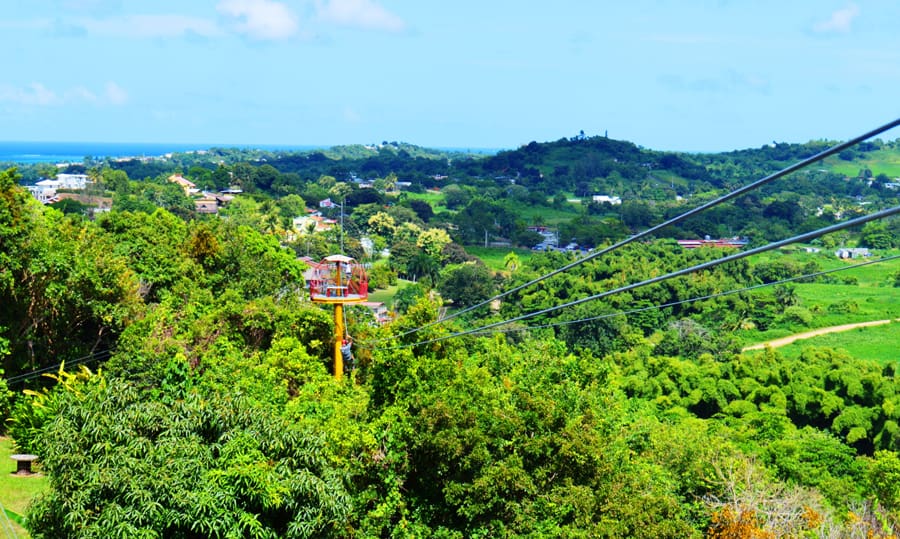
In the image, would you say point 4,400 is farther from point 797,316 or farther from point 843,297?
point 843,297

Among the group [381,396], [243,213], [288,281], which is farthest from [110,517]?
[243,213]

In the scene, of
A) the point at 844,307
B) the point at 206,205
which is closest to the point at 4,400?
the point at 844,307

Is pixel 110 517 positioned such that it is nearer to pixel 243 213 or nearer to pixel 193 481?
pixel 193 481

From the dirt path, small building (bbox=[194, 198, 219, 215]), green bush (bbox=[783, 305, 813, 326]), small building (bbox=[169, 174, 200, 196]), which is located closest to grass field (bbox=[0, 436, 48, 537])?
the dirt path

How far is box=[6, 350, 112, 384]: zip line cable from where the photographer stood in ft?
46.6

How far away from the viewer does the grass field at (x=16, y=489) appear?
9969 millimetres

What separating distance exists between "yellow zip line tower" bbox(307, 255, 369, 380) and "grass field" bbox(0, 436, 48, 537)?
451 centimetres

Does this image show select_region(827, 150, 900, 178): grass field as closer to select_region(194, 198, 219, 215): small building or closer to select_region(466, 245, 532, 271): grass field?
select_region(466, 245, 532, 271): grass field

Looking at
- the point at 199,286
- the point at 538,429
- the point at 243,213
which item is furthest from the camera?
the point at 243,213

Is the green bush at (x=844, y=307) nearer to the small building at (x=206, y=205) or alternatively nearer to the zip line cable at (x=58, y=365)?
the zip line cable at (x=58, y=365)

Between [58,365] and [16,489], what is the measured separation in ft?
16.0

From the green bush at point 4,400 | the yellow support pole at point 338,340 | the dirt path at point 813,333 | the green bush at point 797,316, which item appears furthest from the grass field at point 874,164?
the green bush at point 4,400

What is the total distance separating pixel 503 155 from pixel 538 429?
120255 millimetres

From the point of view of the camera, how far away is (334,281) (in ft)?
44.5
